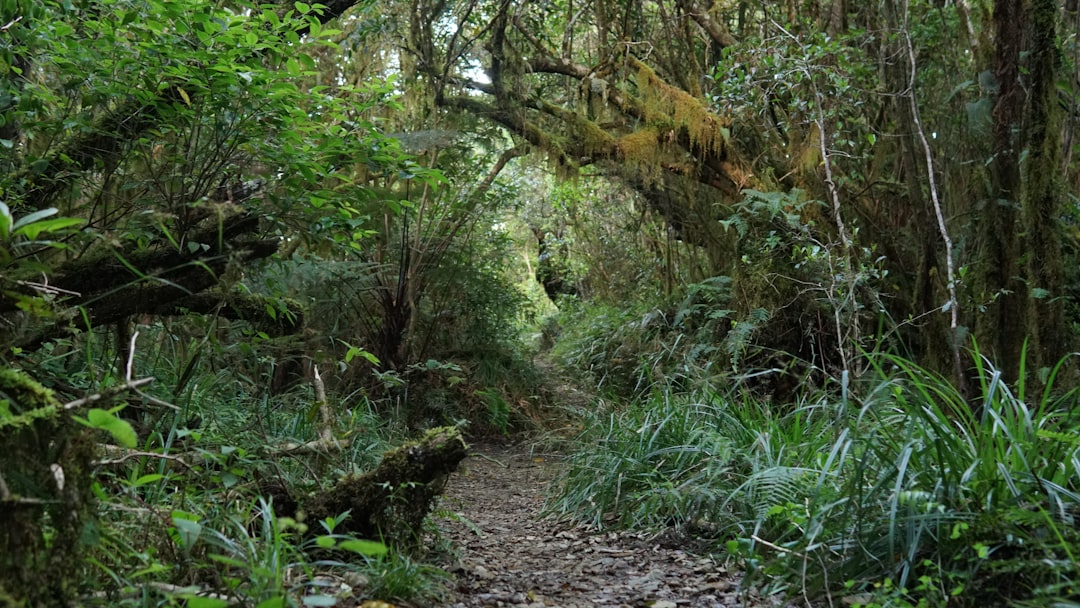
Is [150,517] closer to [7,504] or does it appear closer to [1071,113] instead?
[7,504]

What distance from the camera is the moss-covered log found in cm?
298

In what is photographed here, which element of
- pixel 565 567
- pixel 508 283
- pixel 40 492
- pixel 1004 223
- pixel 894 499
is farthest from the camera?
pixel 508 283

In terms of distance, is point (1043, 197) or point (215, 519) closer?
point (215, 519)

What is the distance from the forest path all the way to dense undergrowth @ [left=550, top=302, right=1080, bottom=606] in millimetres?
179

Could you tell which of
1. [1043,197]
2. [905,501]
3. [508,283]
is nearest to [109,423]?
[905,501]

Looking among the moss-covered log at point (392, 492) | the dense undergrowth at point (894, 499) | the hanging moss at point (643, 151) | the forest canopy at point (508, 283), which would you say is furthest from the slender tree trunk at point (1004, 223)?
the moss-covered log at point (392, 492)

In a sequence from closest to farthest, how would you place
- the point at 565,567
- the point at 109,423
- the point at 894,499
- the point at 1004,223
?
the point at 109,423 < the point at 894,499 < the point at 565,567 < the point at 1004,223

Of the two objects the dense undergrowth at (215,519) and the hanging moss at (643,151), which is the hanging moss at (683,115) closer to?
the hanging moss at (643,151)

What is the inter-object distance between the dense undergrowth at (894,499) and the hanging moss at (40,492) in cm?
224

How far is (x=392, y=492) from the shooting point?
2953mm

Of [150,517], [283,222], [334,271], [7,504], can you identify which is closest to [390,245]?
[334,271]

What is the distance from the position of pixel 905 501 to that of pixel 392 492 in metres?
1.92

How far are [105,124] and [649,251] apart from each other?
8978 millimetres

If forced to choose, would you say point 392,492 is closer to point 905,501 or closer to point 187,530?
point 187,530
